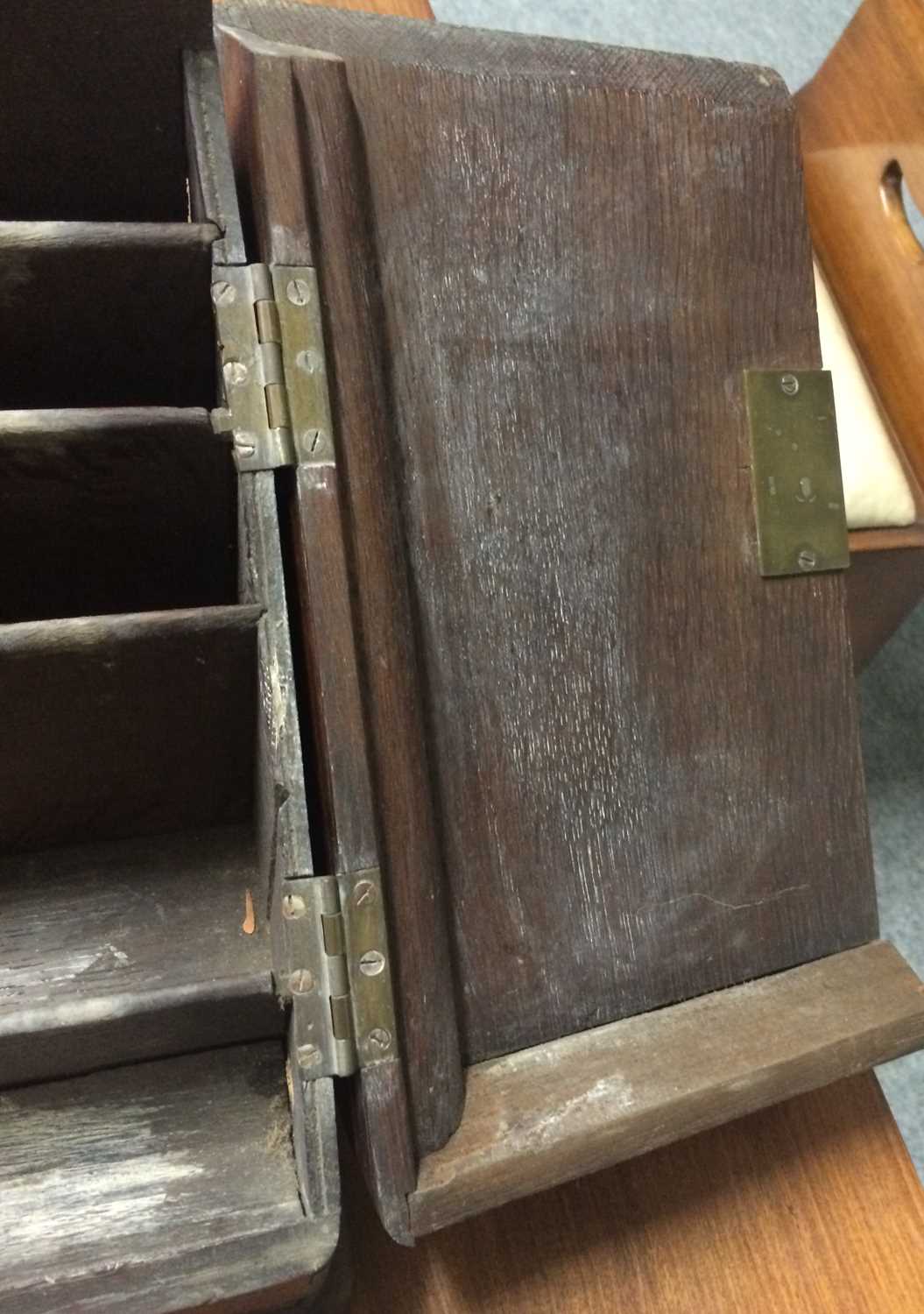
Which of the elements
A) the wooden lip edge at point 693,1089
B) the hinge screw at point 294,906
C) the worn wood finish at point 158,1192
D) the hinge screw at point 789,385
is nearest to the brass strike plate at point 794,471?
the hinge screw at point 789,385

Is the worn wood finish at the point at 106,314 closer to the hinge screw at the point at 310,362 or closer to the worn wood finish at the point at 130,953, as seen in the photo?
the hinge screw at the point at 310,362

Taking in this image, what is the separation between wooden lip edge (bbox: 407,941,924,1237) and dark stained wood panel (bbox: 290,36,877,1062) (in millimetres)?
20

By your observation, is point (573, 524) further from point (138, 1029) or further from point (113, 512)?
point (138, 1029)

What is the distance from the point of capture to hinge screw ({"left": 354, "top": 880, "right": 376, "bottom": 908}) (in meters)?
0.58

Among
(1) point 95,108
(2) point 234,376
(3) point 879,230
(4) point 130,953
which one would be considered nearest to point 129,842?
(4) point 130,953

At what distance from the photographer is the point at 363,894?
583 mm

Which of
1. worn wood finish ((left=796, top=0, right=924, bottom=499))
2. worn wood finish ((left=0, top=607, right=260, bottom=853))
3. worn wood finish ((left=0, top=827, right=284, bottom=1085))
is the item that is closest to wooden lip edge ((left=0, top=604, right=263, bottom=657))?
worn wood finish ((left=0, top=607, right=260, bottom=853))

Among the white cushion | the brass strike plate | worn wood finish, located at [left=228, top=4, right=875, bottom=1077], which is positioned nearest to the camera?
worn wood finish, located at [left=228, top=4, right=875, bottom=1077]

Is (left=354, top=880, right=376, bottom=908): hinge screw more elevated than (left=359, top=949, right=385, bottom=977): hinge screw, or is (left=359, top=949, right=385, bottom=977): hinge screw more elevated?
(left=354, top=880, right=376, bottom=908): hinge screw

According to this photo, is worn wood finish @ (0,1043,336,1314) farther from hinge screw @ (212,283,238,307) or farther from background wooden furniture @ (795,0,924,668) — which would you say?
background wooden furniture @ (795,0,924,668)

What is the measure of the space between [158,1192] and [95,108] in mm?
731

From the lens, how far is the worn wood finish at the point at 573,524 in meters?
0.64

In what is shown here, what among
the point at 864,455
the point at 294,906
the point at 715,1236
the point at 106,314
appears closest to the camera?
the point at 294,906

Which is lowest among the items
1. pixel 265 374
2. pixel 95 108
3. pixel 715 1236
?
pixel 715 1236
